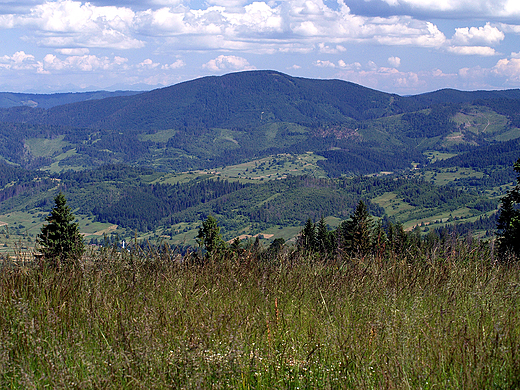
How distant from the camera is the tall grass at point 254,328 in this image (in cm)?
296

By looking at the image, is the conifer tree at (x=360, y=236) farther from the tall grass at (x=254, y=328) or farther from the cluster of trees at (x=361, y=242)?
the tall grass at (x=254, y=328)

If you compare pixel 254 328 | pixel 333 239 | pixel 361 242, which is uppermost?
pixel 254 328

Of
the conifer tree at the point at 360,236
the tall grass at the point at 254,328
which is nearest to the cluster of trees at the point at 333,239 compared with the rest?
the conifer tree at the point at 360,236

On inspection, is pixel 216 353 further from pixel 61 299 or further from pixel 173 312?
pixel 61 299

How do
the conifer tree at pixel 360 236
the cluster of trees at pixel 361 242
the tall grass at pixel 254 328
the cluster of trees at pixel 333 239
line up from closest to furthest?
the tall grass at pixel 254 328 < the cluster of trees at pixel 333 239 < the cluster of trees at pixel 361 242 < the conifer tree at pixel 360 236

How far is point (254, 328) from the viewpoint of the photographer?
12.1 ft

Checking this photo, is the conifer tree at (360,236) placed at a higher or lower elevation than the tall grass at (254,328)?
lower

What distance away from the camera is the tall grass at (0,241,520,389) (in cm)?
296

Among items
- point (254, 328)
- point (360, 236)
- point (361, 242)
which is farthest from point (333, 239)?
point (254, 328)

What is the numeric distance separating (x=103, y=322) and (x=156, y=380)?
1.02m

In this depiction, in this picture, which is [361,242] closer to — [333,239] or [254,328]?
[333,239]

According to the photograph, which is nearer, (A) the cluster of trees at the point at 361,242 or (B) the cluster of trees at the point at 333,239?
(B) the cluster of trees at the point at 333,239

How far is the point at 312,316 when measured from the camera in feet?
12.9

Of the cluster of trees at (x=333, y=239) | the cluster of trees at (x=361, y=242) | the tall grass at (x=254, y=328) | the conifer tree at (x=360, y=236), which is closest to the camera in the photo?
the tall grass at (x=254, y=328)
